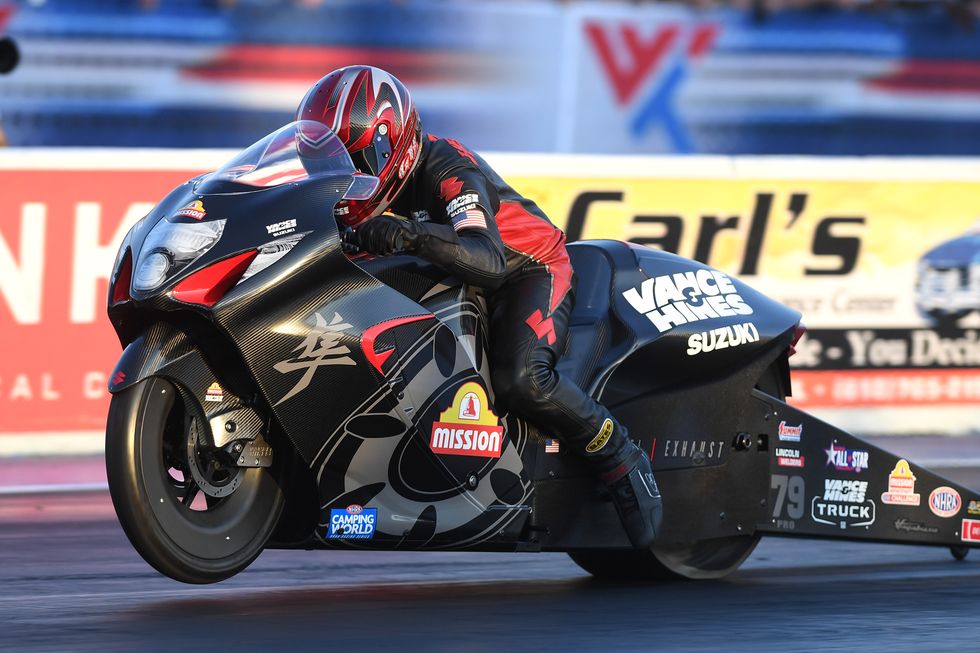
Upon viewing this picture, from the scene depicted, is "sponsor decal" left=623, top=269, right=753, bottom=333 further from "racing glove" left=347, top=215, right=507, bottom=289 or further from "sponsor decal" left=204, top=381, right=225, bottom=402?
"sponsor decal" left=204, top=381, right=225, bottom=402

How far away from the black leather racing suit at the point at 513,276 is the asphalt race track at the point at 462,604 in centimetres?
65

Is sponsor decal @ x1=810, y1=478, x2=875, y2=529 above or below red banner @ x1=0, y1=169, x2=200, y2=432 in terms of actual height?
below

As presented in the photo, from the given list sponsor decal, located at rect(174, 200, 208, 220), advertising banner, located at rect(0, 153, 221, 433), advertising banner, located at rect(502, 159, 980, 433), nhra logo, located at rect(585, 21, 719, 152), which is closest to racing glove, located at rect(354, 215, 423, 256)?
sponsor decal, located at rect(174, 200, 208, 220)

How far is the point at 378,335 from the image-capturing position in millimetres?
5285

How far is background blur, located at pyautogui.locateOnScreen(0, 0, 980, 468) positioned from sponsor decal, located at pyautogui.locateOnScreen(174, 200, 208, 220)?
5099mm

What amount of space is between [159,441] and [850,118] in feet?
45.6

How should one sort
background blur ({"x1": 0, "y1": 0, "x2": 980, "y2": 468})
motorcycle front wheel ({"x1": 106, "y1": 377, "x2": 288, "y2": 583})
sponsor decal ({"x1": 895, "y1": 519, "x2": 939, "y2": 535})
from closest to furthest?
motorcycle front wheel ({"x1": 106, "y1": 377, "x2": 288, "y2": 583})
sponsor decal ({"x1": 895, "y1": 519, "x2": 939, "y2": 535})
background blur ({"x1": 0, "y1": 0, "x2": 980, "y2": 468})

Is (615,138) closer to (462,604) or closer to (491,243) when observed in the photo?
(491,243)

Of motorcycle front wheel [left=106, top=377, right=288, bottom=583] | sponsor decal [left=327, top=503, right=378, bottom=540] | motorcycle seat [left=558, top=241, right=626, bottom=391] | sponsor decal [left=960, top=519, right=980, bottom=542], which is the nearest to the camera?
motorcycle front wheel [left=106, top=377, right=288, bottom=583]

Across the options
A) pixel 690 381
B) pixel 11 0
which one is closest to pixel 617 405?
pixel 690 381

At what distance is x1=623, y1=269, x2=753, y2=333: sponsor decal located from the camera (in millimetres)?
6375

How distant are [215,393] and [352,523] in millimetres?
633

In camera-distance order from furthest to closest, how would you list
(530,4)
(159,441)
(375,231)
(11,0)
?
(530,4), (11,0), (375,231), (159,441)

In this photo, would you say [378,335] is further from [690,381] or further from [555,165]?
[555,165]
